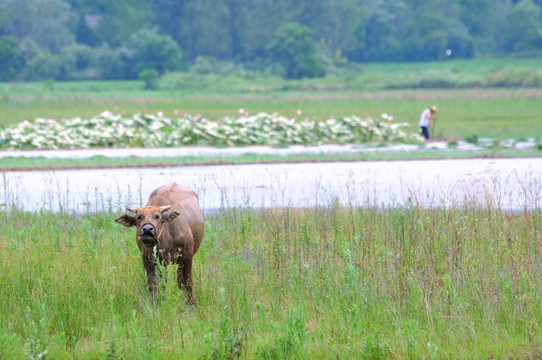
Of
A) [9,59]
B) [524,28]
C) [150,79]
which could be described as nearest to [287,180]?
[150,79]

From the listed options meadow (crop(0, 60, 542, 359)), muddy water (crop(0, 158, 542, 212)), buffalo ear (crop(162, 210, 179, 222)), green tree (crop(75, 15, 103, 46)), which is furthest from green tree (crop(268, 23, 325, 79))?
buffalo ear (crop(162, 210, 179, 222))

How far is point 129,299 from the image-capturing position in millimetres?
8086

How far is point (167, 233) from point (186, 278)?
Answer: 0.57 m

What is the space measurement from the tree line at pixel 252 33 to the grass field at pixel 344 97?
8.66 m

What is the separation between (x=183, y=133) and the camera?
2712 cm

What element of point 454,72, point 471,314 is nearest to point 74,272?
point 471,314

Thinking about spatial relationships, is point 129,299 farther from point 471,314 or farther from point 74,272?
point 471,314

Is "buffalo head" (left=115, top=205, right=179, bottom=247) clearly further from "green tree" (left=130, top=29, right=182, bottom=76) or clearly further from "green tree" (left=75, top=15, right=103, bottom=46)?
"green tree" (left=75, top=15, right=103, bottom=46)

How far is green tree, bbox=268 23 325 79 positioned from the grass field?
4278mm

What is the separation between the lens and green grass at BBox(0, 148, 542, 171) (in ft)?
65.3

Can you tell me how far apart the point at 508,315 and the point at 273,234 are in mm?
3213

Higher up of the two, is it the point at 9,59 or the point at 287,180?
the point at 9,59

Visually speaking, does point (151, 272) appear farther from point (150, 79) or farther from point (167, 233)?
point (150, 79)

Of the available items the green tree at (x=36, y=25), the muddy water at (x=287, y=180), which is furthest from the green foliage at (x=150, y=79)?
the muddy water at (x=287, y=180)
